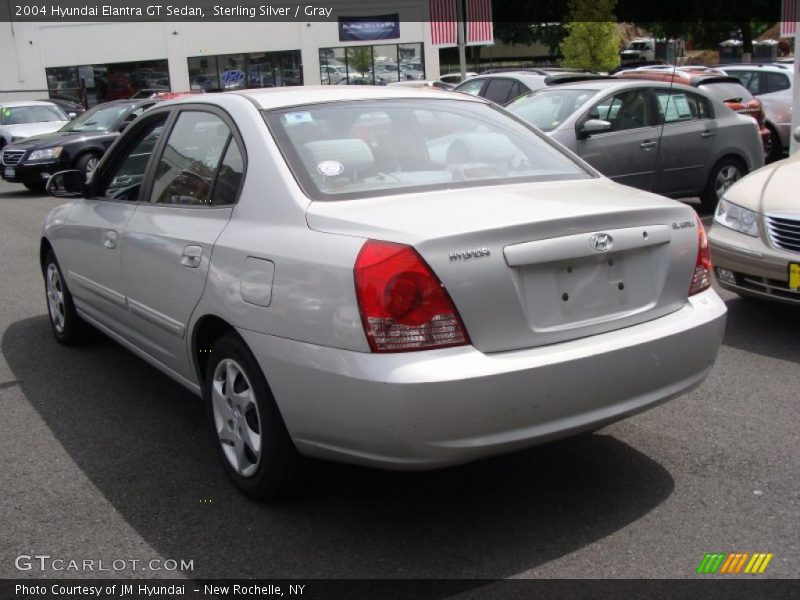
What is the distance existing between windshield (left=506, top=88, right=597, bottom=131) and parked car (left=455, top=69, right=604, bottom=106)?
3192 millimetres

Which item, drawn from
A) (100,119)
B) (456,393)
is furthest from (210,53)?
(456,393)

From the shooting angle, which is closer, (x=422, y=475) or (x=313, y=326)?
(x=313, y=326)

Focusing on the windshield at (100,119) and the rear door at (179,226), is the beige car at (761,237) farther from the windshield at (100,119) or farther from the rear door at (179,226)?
the windshield at (100,119)

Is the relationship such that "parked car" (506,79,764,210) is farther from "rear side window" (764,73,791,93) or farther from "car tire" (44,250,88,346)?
"rear side window" (764,73,791,93)

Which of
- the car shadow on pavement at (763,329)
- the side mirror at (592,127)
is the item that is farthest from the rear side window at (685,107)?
the car shadow on pavement at (763,329)

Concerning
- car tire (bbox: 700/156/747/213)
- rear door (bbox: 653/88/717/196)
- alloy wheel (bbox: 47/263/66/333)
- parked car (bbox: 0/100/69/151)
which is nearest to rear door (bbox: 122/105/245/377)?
alloy wheel (bbox: 47/263/66/333)

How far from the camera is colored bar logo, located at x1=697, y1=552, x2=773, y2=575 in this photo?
121 inches

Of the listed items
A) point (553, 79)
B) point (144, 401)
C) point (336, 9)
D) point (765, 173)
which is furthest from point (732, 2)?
point (144, 401)

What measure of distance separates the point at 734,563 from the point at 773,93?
14.6 metres

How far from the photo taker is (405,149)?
155 inches

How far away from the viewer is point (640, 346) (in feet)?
10.9

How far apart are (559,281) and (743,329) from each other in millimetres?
3317

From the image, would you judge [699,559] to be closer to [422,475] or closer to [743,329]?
[422,475]

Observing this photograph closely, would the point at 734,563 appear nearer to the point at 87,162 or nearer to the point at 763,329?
the point at 763,329
